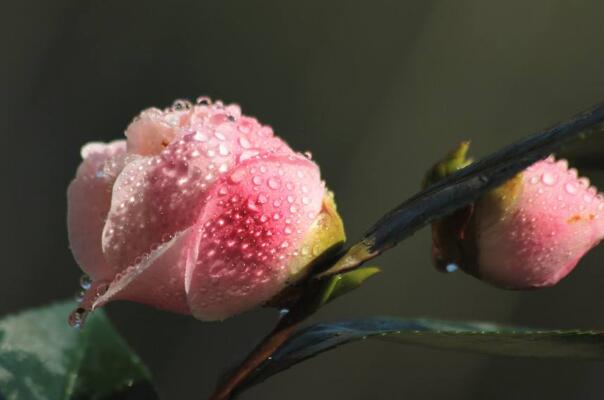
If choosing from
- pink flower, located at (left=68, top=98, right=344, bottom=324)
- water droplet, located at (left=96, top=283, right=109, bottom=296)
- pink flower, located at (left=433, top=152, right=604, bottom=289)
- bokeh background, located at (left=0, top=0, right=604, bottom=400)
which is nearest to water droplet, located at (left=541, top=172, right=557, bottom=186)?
pink flower, located at (left=433, top=152, right=604, bottom=289)

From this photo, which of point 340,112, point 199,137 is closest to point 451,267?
point 199,137

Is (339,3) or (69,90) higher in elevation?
(339,3)

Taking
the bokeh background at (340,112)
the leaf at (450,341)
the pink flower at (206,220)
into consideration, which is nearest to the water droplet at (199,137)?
the pink flower at (206,220)

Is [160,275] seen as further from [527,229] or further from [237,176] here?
[527,229]

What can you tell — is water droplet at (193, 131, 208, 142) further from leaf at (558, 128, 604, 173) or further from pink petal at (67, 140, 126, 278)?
leaf at (558, 128, 604, 173)

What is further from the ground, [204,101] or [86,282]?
[204,101]

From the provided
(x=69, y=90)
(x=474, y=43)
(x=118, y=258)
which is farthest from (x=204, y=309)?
(x=474, y=43)

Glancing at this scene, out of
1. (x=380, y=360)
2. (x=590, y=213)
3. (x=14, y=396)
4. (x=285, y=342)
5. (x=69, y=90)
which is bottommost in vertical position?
(x=380, y=360)

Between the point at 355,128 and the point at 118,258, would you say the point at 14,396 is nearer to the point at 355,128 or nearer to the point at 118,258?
the point at 118,258
